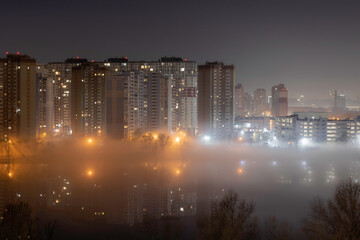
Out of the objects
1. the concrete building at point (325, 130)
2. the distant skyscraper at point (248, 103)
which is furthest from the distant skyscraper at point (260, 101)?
the concrete building at point (325, 130)

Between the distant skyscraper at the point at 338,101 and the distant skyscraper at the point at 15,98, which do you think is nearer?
the distant skyscraper at the point at 15,98

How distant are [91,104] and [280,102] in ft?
74.2

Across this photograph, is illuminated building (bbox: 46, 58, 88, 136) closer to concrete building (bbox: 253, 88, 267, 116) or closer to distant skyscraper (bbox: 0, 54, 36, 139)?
distant skyscraper (bbox: 0, 54, 36, 139)

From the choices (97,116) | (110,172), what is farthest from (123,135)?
(110,172)

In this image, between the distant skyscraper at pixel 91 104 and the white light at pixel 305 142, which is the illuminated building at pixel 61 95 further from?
the white light at pixel 305 142

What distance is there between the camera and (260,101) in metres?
38.7

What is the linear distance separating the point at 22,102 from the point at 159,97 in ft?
18.7

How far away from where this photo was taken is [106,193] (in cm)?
785

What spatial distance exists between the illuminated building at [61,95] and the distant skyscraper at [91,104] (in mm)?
2984

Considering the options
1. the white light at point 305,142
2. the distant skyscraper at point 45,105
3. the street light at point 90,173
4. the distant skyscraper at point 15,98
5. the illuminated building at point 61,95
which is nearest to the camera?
the street light at point 90,173

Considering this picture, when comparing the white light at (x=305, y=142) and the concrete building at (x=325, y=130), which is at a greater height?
the concrete building at (x=325, y=130)

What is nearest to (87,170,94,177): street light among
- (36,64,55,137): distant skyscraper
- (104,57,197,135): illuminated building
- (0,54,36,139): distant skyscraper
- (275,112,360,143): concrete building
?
(0,54,36,139): distant skyscraper

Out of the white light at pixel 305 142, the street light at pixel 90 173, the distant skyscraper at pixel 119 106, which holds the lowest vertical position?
the street light at pixel 90 173

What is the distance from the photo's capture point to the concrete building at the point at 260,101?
3784 centimetres
